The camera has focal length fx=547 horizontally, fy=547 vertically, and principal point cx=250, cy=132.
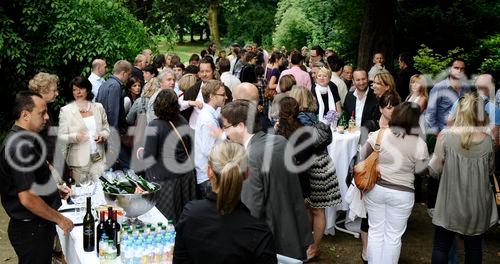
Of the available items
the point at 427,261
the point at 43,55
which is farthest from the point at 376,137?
the point at 43,55

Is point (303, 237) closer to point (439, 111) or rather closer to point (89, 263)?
point (89, 263)

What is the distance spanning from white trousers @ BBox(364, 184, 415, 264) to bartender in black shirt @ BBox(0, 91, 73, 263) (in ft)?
7.57

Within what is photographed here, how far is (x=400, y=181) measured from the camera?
4.21 meters

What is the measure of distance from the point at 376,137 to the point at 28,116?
2572mm

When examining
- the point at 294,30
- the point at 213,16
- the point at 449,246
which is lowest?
the point at 449,246

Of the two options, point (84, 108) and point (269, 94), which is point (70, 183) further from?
point (269, 94)

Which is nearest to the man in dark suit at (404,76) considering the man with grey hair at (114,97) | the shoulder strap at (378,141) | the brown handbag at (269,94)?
the brown handbag at (269,94)

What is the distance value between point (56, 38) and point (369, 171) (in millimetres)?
5993

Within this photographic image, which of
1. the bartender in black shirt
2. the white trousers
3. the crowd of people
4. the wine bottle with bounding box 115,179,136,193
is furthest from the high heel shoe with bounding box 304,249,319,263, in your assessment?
the bartender in black shirt

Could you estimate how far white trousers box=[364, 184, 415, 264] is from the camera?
425 cm

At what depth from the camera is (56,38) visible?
845cm

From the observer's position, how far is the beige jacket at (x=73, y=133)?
5.15m

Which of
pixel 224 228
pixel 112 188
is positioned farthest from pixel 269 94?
pixel 224 228

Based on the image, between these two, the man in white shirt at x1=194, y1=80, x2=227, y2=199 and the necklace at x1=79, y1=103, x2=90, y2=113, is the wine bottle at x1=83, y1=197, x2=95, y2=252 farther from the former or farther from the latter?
the necklace at x1=79, y1=103, x2=90, y2=113
